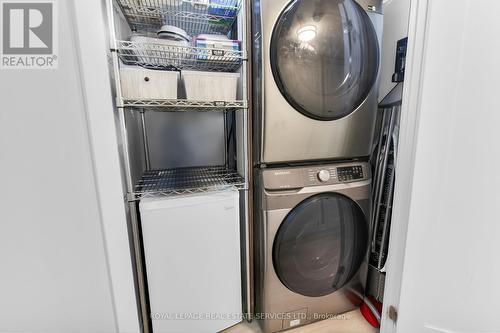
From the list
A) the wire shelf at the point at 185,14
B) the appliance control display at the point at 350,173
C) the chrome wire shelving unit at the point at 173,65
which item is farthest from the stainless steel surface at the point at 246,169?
the appliance control display at the point at 350,173

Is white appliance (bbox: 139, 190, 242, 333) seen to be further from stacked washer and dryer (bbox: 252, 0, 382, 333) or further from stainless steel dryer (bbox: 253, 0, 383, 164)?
stainless steel dryer (bbox: 253, 0, 383, 164)

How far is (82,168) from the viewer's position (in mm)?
792

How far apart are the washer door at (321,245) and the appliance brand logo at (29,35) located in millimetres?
1133

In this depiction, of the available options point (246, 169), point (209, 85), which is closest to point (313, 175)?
point (246, 169)

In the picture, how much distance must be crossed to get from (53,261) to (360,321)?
5.40 ft

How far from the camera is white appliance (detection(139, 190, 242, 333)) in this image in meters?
0.98

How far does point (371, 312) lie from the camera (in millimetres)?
1351

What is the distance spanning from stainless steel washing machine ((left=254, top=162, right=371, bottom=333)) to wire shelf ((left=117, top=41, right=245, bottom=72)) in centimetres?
61

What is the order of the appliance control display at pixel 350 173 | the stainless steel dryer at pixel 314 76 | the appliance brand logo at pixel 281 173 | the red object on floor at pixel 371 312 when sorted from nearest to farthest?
the stainless steel dryer at pixel 314 76
the appliance brand logo at pixel 281 173
the appliance control display at pixel 350 173
the red object on floor at pixel 371 312

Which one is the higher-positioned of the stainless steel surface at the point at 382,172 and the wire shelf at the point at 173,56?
the wire shelf at the point at 173,56

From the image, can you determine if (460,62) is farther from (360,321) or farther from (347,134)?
(360,321)

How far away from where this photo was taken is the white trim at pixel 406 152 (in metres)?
0.89

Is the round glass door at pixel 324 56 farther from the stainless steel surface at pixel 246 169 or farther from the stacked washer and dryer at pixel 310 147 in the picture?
the stainless steel surface at pixel 246 169

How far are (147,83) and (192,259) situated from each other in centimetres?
84
